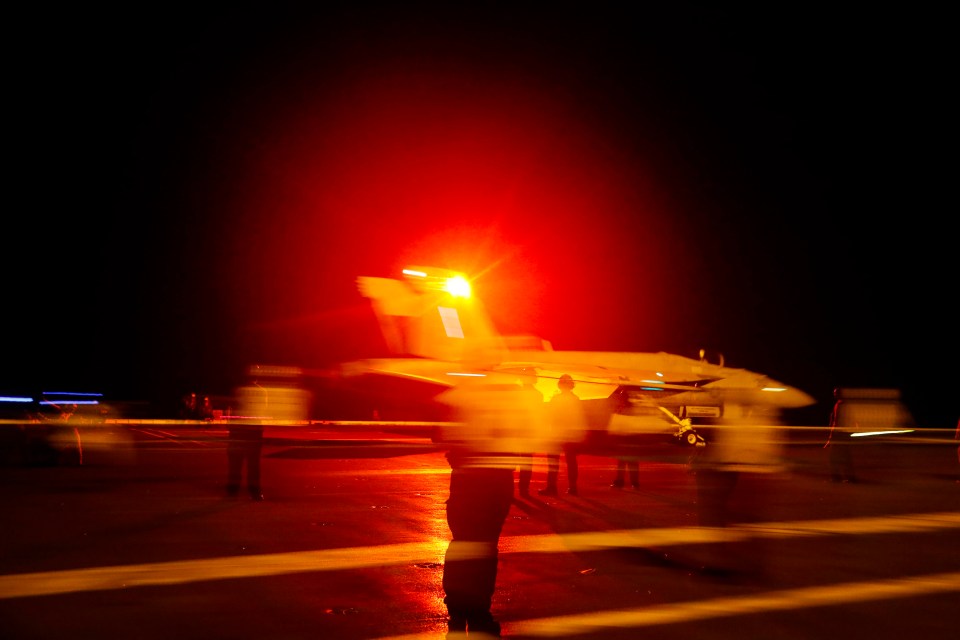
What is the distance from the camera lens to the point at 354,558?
682 cm

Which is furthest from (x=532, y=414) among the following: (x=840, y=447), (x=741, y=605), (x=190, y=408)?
(x=190, y=408)

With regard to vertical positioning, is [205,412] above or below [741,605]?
below

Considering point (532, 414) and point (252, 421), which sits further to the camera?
point (252, 421)

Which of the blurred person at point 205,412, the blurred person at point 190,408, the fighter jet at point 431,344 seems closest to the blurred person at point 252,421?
the fighter jet at point 431,344

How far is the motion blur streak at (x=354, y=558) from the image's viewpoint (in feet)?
19.0

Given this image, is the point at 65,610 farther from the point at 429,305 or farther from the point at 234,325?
the point at 234,325

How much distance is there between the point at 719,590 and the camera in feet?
19.5

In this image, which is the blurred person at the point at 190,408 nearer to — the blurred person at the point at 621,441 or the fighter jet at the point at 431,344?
the blurred person at the point at 621,441

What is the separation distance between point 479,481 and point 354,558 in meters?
2.89

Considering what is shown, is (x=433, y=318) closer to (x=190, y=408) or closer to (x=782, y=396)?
(x=782, y=396)

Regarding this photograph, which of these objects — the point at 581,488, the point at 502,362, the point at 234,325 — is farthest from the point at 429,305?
the point at 234,325

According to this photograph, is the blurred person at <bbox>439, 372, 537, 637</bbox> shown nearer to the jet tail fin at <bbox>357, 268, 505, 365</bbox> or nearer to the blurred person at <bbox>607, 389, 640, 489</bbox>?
the jet tail fin at <bbox>357, 268, 505, 365</bbox>

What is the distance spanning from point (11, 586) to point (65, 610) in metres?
0.92

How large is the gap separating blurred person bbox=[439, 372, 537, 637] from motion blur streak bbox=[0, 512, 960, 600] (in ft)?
6.66
